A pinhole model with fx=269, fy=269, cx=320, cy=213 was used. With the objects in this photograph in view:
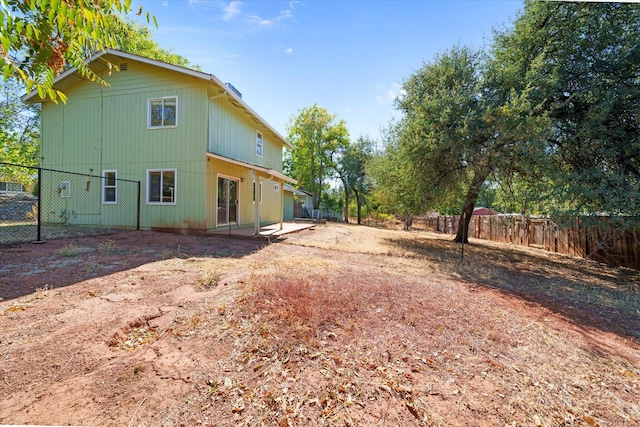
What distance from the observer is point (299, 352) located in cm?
238

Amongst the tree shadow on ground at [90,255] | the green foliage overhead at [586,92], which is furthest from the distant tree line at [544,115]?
the tree shadow on ground at [90,255]

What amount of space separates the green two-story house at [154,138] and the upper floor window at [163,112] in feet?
0.11

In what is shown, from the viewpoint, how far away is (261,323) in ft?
9.11

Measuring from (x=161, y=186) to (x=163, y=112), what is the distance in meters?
2.71

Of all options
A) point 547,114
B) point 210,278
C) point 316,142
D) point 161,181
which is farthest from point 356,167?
point 210,278

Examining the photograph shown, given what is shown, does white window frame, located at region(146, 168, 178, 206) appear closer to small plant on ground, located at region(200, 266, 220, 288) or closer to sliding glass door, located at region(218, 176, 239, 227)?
sliding glass door, located at region(218, 176, 239, 227)

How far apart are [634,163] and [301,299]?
1032cm

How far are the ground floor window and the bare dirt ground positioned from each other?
5.36 metres

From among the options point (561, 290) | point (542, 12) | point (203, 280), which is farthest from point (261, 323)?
point (542, 12)

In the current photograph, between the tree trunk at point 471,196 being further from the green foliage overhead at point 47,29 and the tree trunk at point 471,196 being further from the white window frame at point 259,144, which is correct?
the white window frame at point 259,144

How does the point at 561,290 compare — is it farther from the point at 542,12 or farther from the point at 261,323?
the point at 542,12

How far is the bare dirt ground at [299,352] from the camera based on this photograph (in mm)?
1821

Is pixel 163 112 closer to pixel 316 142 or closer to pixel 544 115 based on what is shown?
pixel 544 115

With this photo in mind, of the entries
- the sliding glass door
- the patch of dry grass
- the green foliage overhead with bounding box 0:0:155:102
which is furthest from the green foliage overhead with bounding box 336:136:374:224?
the green foliage overhead with bounding box 0:0:155:102
